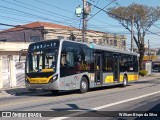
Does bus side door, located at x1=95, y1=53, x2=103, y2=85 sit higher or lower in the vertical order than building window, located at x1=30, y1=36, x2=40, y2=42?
lower

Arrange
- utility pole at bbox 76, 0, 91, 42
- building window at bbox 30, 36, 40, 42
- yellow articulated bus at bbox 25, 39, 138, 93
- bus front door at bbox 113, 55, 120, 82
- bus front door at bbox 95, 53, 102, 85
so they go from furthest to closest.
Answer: building window at bbox 30, 36, 40, 42, utility pole at bbox 76, 0, 91, 42, bus front door at bbox 113, 55, 120, 82, bus front door at bbox 95, 53, 102, 85, yellow articulated bus at bbox 25, 39, 138, 93

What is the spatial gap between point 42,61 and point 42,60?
56 mm

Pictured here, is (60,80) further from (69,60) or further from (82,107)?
(82,107)

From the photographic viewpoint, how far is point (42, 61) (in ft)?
61.5

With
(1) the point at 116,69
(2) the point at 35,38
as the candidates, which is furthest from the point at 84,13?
(2) the point at 35,38

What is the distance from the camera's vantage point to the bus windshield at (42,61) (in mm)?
18344

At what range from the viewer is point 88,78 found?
20922 millimetres

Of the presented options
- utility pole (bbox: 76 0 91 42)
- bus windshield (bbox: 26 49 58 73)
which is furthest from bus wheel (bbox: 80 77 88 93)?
utility pole (bbox: 76 0 91 42)

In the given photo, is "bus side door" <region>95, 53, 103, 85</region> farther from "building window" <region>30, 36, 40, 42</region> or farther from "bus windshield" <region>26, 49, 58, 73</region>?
"building window" <region>30, 36, 40, 42</region>

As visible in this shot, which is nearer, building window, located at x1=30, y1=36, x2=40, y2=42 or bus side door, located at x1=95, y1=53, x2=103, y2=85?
bus side door, located at x1=95, y1=53, x2=103, y2=85

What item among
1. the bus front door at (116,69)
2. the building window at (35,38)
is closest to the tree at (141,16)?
the building window at (35,38)

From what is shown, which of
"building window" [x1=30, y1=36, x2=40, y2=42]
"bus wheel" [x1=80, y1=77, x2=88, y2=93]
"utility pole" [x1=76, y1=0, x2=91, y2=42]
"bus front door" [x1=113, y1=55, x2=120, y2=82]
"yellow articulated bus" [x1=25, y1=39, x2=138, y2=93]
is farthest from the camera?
"building window" [x1=30, y1=36, x2=40, y2=42]

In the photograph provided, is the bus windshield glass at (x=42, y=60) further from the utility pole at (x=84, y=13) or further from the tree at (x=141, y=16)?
the tree at (x=141, y=16)

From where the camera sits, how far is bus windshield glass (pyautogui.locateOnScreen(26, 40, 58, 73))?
1836cm
